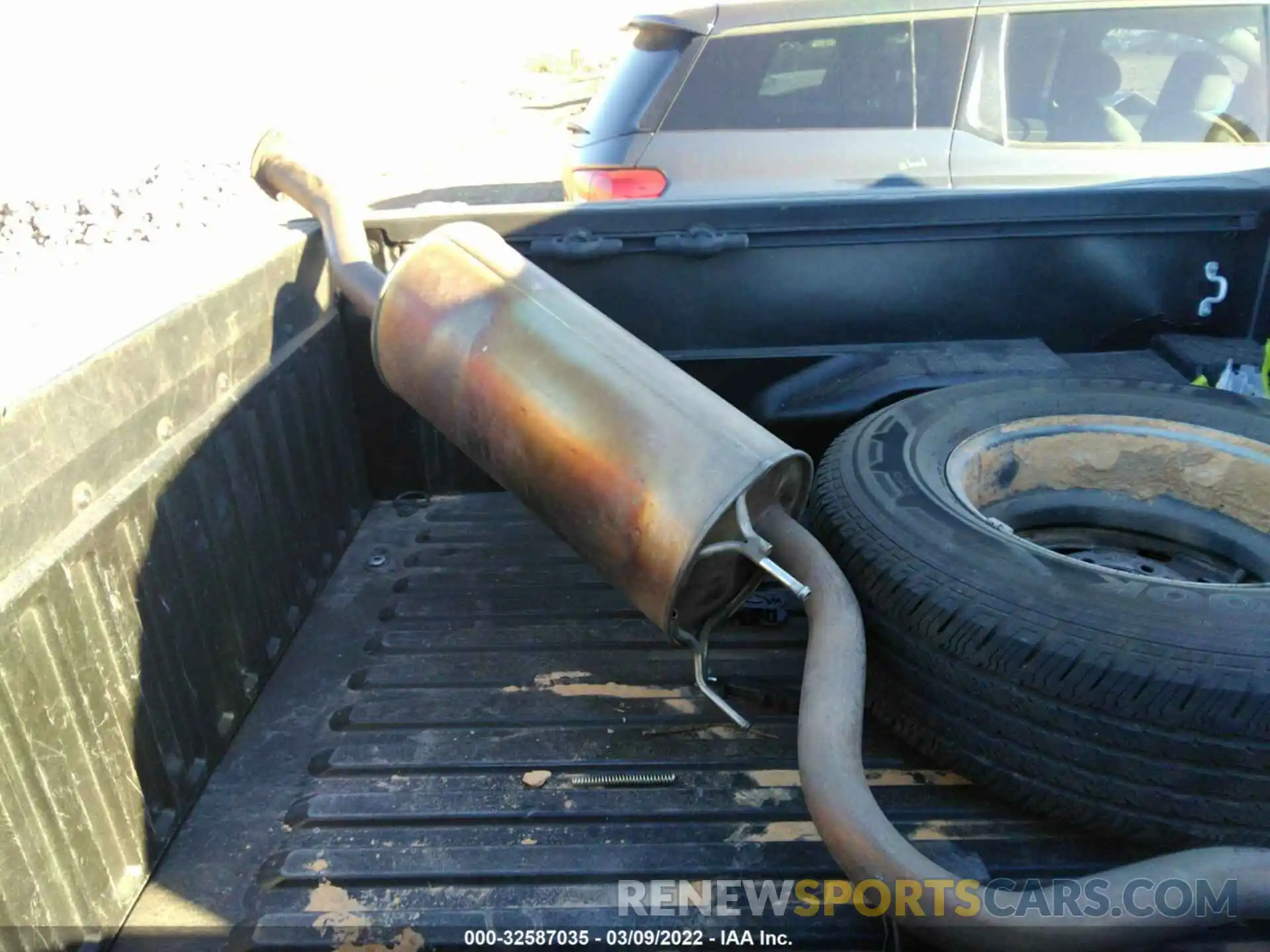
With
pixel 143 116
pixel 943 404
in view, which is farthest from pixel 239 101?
pixel 943 404

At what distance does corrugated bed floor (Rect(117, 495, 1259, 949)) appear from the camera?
149 cm

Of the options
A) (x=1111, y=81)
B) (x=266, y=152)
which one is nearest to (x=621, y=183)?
(x=266, y=152)

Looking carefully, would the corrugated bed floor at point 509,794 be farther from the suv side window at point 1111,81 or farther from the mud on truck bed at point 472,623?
the suv side window at point 1111,81

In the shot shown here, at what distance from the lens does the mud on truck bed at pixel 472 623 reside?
4.73 feet

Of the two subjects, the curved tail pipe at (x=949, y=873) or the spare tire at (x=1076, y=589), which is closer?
the curved tail pipe at (x=949, y=873)

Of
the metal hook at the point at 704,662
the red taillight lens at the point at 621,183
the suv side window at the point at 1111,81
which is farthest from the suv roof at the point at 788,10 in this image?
the metal hook at the point at 704,662

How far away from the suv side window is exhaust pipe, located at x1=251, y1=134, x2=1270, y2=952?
9.95ft

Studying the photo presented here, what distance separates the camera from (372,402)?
2600mm

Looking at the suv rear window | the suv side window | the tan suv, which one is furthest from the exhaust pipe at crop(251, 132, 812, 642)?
the suv side window

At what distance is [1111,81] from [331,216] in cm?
345

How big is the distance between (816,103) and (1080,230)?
198 centimetres

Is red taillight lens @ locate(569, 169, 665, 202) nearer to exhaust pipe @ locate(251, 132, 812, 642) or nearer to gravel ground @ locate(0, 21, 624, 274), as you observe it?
gravel ground @ locate(0, 21, 624, 274)

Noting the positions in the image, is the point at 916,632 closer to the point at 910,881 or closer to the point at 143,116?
the point at 910,881

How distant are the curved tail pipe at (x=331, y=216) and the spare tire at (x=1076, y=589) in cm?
120
